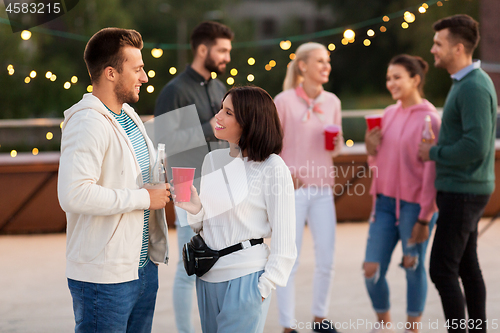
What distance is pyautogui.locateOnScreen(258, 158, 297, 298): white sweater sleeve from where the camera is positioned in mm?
1616

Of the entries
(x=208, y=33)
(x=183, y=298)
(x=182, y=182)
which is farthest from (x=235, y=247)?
(x=208, y=33)

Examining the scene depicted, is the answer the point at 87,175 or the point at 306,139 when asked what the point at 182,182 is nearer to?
the point at 87,175

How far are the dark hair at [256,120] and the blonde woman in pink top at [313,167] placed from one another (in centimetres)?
109

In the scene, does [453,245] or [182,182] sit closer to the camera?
[182,182]

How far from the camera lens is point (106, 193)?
4.99 ft

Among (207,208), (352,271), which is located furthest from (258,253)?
(352,271)

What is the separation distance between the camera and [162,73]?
2489cm

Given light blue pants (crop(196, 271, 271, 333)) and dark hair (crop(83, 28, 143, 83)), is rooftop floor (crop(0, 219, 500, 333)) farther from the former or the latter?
dark hair (crop(83, 28, 143, 83))

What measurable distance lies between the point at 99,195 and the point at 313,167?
1.55 metres

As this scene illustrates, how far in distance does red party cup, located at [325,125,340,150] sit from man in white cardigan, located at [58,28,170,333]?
4.44 feet

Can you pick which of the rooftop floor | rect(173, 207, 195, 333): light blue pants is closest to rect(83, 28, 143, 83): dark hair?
rect(173, 207, 195, 333): light blue pants

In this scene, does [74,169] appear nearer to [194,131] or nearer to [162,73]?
[194,131]

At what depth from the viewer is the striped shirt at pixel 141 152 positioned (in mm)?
1716

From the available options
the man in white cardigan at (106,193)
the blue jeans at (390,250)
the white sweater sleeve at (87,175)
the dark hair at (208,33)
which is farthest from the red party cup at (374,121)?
the white sweater sleeve at (87,175)
